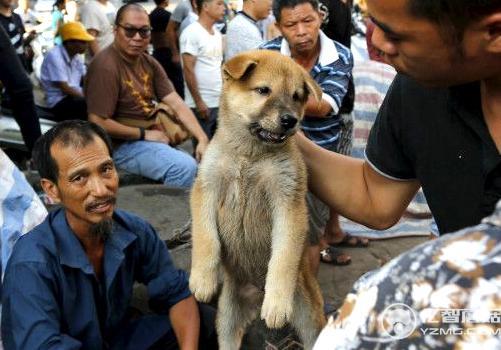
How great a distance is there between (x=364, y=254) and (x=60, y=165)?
2.97m

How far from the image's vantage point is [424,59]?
1155 mm

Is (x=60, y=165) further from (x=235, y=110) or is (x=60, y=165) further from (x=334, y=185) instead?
(x=334, y=185)

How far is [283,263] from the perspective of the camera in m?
2.69

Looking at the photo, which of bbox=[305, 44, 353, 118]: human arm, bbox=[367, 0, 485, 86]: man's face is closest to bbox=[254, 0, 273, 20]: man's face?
bbox=[305, 44, 353, 118]: human arm

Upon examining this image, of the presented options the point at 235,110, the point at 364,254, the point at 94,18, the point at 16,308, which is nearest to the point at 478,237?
the point at 235,110

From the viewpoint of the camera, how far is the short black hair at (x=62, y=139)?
3107 millimetres

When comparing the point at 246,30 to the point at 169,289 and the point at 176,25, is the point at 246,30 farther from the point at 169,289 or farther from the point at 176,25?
the point at 169,289

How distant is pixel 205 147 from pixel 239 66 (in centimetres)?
93

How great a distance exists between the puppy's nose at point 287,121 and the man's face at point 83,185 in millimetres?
956

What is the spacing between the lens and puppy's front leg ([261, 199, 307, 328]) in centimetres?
267

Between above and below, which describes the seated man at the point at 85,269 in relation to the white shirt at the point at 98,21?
above

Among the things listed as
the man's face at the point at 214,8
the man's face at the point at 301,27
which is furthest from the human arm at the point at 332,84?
the man's face at the point at 214,8

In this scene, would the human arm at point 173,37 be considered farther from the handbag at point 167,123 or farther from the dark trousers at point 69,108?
the handbag at point 167,123

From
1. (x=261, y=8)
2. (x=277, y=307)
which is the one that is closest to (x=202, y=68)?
(x=261, y=8)
